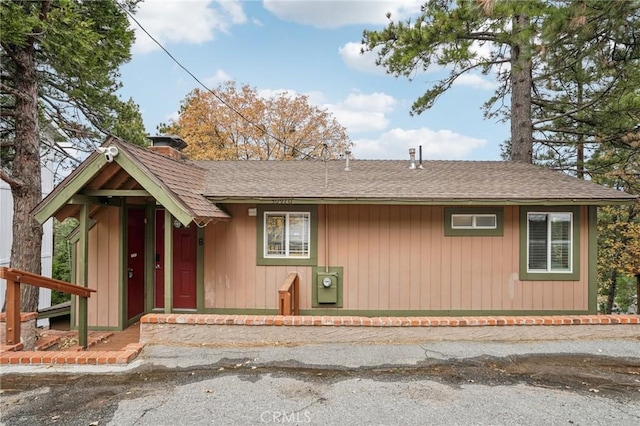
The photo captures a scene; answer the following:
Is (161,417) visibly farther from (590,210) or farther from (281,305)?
(590,210)

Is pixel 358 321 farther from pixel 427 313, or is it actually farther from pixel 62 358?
pixel 62 358

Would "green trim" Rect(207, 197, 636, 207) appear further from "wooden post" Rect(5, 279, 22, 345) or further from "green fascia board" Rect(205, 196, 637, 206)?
"wooden post" Rect(5, 279, 22, 345)

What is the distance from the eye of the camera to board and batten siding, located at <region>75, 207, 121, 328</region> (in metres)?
6.35

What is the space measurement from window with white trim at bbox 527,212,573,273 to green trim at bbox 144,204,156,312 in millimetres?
7370

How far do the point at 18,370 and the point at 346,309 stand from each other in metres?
4.86

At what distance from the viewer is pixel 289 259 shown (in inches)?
262

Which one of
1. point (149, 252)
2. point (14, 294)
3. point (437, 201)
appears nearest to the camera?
point (14, 294)

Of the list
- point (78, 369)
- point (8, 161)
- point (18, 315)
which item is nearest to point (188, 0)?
point (8, 161)

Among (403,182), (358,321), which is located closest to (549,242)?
(403,182)

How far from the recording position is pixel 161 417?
3.17 meters

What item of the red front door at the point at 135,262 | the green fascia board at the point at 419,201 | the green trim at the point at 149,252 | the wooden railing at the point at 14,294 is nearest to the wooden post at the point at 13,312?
the wooden railing at the point at 14,294

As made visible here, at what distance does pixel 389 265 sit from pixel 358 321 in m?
1.91

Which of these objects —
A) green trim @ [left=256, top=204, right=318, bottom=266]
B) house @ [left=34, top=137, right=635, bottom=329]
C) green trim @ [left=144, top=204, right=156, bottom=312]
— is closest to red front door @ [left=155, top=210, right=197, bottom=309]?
house @ [left=34, top=137, right=635, bottom=329]

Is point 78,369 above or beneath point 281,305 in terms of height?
beneath
